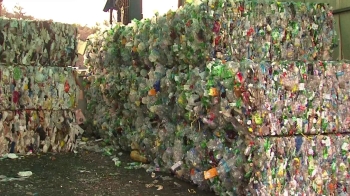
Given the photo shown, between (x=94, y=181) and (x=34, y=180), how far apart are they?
23.1 inches

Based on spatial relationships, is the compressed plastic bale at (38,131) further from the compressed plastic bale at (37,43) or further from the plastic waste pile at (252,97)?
the plastic waste pile at (252,97)

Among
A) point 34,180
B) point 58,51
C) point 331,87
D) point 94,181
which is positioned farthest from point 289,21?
point 58,51

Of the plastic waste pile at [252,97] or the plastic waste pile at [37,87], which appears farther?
the plastic waste pile at [37,87]

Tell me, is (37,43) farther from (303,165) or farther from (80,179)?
(303,165)

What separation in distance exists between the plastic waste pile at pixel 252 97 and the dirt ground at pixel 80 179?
0.21 m

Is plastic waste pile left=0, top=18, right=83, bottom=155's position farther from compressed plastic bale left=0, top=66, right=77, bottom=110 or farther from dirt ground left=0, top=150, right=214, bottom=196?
dirt ground left=0, top=150, right=214, bottom=196

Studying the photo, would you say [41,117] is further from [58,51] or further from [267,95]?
[267,95]

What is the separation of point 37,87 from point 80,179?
1.70m

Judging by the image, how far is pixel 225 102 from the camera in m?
3.48

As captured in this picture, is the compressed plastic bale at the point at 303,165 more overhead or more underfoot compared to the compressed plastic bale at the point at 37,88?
more underfoot

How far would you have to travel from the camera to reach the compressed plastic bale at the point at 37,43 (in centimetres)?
561

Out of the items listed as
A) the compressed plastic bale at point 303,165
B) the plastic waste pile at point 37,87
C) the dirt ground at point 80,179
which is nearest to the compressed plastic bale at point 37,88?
the plastic waste pile at point 37,87

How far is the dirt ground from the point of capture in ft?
13.4

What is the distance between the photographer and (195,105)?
395 cm
